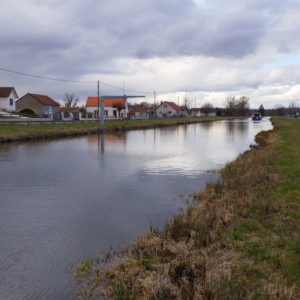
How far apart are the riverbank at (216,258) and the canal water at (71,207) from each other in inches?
29.4

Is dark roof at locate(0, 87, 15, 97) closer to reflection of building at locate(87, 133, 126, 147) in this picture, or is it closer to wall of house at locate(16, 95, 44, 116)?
wall of house at locate(16, 95, 44, 116)

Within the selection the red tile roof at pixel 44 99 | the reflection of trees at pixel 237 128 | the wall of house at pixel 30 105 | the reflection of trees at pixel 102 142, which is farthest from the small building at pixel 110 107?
the reflection of trees at pixel 102 142

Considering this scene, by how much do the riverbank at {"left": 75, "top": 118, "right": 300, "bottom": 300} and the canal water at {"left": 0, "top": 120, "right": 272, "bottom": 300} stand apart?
2.45ft

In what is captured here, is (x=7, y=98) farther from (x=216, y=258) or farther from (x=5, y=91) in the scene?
(x=216, y=258)

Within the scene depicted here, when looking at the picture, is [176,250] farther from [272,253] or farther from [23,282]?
[23,282]

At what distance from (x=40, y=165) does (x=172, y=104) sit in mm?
118619

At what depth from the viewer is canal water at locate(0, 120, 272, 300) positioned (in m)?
6.48

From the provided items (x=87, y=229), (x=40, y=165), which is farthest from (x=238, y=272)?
(x=40, y=165)

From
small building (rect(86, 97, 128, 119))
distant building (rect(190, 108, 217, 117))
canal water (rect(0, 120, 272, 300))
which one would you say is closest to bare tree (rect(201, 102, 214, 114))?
distant building (rect(190, 108, 217, 117))

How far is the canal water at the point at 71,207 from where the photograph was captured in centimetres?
648

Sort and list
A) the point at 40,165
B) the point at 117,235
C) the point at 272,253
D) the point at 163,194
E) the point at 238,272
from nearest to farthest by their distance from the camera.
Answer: the point at 238,272 → the point at 272,253 → the point at 117,235 → the point at 163,194 → the point at 40,165

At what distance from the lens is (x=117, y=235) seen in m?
8.18

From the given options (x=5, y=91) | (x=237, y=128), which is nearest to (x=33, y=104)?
(x=5, y=91)

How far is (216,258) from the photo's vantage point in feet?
19.7
